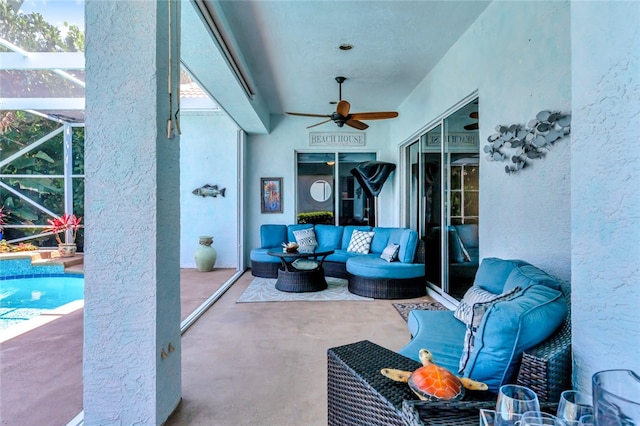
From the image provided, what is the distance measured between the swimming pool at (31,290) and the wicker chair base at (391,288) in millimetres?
3954

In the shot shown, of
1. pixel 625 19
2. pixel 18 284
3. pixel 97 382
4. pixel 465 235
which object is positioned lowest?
pixel 18 284

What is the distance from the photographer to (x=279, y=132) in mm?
6617

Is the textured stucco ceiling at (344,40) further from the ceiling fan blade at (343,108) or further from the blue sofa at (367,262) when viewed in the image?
the blue sofa at (367,262)

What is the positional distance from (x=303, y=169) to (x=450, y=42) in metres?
3.83

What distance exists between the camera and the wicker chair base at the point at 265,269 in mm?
5586

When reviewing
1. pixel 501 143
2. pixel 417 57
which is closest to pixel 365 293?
pixel 501 143

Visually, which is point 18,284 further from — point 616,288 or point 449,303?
point 616,288

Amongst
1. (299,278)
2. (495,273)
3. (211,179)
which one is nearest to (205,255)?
(211,179)

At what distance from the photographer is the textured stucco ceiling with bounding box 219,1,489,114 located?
9.73 ft

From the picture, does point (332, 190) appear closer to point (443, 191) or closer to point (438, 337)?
point (443, 191)

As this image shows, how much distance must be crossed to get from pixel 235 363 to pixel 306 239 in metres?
3.58

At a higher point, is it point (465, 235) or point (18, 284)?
point (465, 235)

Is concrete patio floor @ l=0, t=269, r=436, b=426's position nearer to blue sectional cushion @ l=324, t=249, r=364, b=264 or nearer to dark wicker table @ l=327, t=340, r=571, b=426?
dark wicker table @ l=327, t=340, r=571, b=426

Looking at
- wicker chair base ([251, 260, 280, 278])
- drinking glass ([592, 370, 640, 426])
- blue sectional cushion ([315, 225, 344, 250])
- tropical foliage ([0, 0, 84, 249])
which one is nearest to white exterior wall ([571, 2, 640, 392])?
drinking glass ([592, 370, 640, 426])
